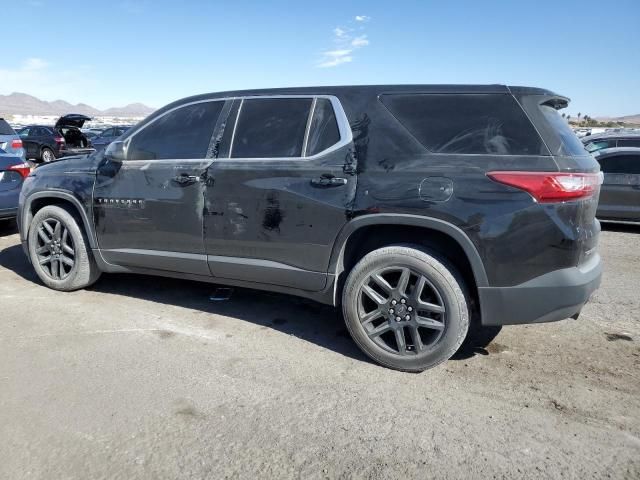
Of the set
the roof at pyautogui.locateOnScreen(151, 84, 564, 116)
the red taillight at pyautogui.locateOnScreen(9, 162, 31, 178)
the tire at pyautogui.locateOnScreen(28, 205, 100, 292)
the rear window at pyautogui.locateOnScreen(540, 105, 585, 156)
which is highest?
the roof at pyautogui.locateOnScreen(151, 84, 564, 116)

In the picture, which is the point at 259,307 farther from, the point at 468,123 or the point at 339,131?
the point at 468,123

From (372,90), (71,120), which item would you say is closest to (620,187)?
(372,90)

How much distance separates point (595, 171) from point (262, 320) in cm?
268

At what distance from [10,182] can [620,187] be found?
952 centimetres

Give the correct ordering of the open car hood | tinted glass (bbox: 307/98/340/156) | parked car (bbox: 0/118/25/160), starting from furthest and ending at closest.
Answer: the open car hood < parked car (bbox: 0/118/25/160) < tinted glass (bbox: 307/98/340/156)

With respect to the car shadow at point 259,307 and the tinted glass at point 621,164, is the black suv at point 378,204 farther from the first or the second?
the tinted glass at point 621,164

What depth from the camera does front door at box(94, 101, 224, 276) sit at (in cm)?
396

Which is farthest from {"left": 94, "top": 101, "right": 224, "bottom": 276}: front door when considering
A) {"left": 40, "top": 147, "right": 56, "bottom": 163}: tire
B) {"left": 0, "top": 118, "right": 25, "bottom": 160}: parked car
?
{"left": 40, "top": 147, "right": 56, "bottom": 163}: tire

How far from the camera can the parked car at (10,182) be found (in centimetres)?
668

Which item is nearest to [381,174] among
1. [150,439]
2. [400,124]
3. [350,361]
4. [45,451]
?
[400,124]

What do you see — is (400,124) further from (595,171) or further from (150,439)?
(150,439)

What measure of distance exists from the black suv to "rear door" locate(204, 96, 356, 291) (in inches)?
0.4

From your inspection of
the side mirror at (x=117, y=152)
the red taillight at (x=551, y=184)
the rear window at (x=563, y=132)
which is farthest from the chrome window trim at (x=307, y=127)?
the rear window at (x=563, y=132)

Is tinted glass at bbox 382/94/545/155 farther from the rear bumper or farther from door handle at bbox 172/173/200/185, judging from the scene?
door handle at bbox 172/173/200/185
